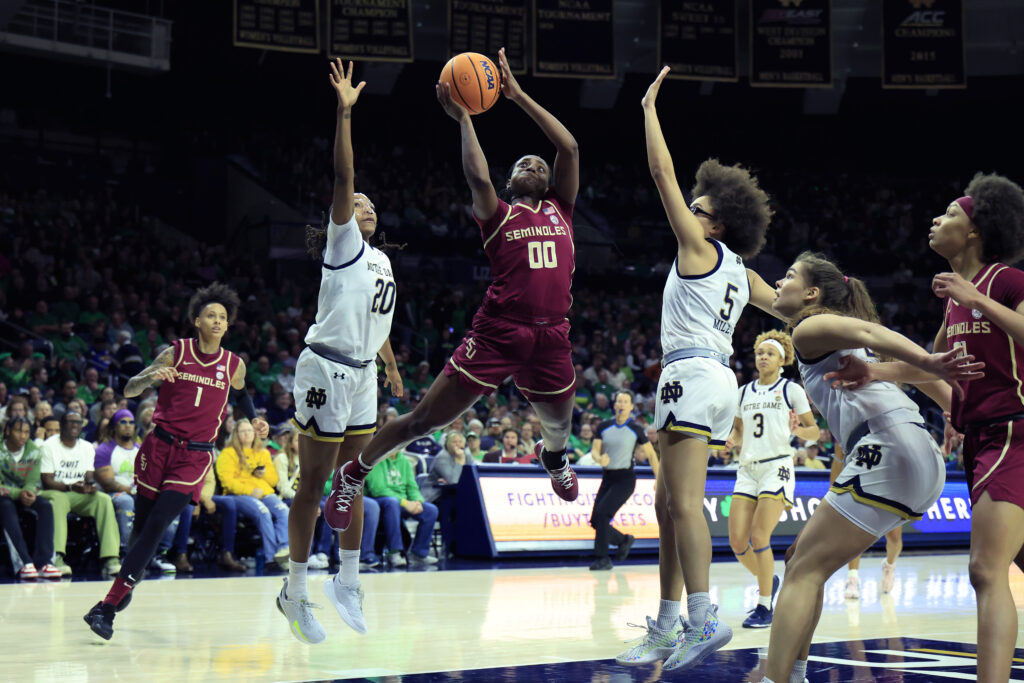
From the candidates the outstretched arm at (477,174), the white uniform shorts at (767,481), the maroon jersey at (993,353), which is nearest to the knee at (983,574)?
the maroon jersey at (993,353)

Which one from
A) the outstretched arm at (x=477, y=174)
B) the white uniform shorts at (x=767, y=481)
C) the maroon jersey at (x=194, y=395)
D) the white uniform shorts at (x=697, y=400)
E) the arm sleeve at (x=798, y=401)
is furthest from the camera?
the arm sleeve at (x=798, y=401)

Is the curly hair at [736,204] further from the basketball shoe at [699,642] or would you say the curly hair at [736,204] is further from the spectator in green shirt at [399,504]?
the spectator in green shirt at [399,504]

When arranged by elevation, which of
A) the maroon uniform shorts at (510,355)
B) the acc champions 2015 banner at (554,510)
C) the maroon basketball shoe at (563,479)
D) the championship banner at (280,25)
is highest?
the championship banner at (280,25)

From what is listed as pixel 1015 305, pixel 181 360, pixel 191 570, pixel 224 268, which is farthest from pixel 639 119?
pixel 1015 305

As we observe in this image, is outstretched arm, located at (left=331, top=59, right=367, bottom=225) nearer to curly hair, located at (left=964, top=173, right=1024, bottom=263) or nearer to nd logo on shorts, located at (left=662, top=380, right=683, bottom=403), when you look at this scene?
nd logo on shorts, located at (left=662, top=380, right=683, bottom=403)

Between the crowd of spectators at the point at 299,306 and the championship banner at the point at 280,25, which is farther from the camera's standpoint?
the championship banner at the point at 280,25

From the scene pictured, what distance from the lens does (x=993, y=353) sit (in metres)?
4.15

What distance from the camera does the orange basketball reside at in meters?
5.71

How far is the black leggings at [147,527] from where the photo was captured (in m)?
6.72

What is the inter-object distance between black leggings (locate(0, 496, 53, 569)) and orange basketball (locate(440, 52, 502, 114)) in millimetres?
6653

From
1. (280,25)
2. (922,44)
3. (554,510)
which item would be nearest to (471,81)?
(554,510)

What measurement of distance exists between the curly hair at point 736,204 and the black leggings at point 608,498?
6599 mm

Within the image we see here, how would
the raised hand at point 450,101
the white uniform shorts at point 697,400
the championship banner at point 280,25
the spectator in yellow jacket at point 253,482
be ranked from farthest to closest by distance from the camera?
1. the championship banner at point 280,25
2. the spectator in yellow jacket at point 253,482
3. the raised hand at point 450,101
4. the white uniform shorts at point 697,400

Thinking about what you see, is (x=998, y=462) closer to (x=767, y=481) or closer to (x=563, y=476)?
(x=563, y=476)
